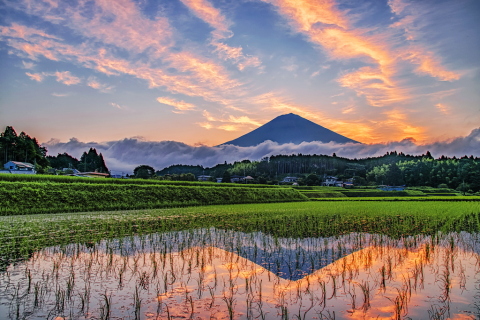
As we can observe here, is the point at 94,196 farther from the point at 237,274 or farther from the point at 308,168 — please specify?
the point at 308,168

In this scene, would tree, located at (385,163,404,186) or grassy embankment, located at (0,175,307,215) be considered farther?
tree, located at (385,163,404,186)

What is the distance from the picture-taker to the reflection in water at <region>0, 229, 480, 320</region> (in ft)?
14.7

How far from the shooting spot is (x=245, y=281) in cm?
579

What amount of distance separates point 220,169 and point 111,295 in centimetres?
11594

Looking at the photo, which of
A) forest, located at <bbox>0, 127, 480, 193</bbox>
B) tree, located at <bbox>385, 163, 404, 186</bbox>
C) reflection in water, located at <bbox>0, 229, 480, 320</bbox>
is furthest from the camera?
tree, located at <bbox>385, 163, 404, 186</bbox>

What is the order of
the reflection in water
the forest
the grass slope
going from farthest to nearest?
the forest → the grass slope → the reflection in water

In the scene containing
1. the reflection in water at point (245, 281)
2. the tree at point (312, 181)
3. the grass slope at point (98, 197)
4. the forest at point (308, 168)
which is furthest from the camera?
the tree at point (312, 181)

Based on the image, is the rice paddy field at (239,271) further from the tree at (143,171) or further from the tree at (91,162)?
the tree at (91,162)

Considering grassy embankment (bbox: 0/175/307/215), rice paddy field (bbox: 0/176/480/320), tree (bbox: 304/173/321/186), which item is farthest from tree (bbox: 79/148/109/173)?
rice paddy field (bbox: 0/176/480/320)

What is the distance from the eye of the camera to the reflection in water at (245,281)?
4.49m

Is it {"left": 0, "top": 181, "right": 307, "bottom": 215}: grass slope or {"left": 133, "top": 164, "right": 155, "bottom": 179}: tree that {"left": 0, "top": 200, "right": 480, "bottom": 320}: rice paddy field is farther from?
{"left": 133, "top": 164, "right": 155, "bottom": 179}: tree

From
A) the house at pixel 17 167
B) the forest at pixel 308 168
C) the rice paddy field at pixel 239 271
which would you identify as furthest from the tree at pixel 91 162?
the rice paddy field at pixel 239 271

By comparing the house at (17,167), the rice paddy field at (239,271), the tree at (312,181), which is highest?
the house at (17,167)

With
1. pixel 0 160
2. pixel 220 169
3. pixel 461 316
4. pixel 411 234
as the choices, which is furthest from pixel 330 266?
pixel 220 169
